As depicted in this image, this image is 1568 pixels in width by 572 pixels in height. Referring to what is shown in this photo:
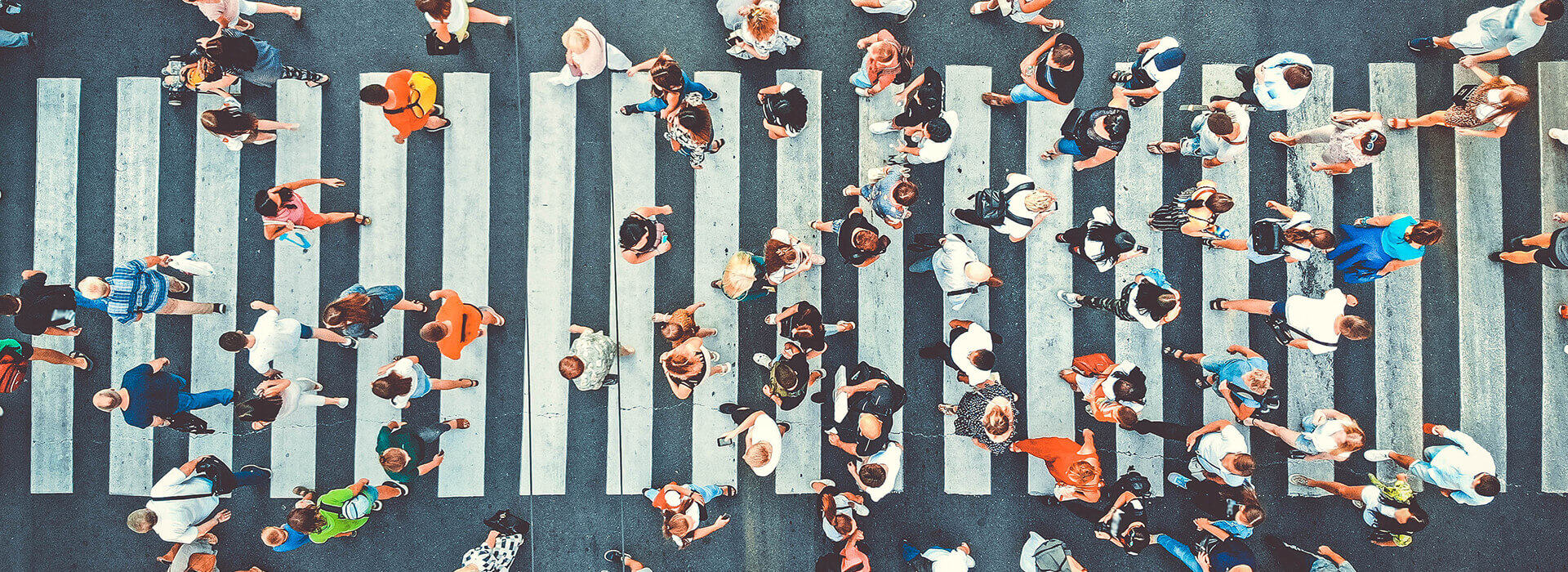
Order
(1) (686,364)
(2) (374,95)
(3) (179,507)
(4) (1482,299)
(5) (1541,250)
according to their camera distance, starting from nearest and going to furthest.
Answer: (2) (374,95) → (1) (686,364) → (3) (179,507) → (5) (1541,250) → (4) (1482,299)

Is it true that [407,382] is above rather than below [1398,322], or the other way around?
below

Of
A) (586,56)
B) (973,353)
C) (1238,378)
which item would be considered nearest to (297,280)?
(586,56)

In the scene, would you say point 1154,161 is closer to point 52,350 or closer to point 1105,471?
point 1105,471

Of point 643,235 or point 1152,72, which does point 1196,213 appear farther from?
point 643,235

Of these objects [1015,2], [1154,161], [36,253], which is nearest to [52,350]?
[36,253]

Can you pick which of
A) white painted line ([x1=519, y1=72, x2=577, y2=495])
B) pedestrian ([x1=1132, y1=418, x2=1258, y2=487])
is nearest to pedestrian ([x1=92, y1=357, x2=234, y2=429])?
white painted line ([x1=519, y1=72, x2=577, y2=495])

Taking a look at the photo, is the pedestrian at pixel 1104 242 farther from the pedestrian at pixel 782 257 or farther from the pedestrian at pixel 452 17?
the pedestrian at pixel 452 17
